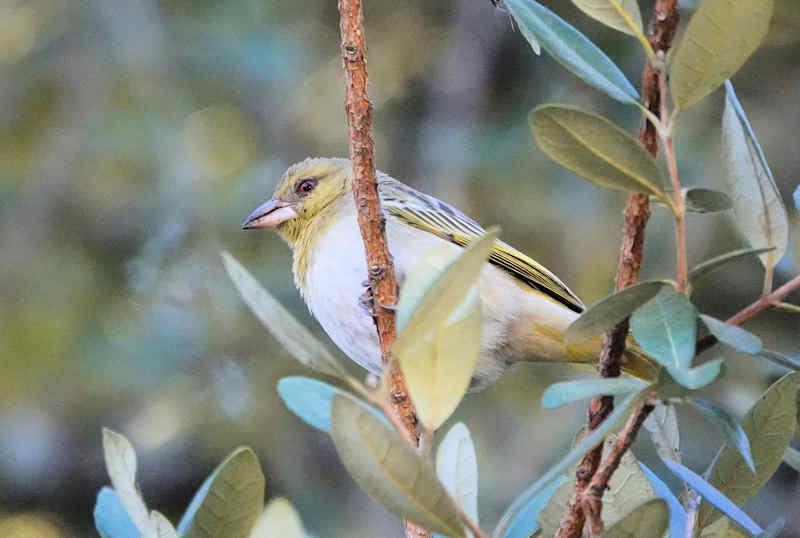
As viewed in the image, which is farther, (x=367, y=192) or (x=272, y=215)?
(x=272, y=215)

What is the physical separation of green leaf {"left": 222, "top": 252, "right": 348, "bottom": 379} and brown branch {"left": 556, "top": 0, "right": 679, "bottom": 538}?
0.91ft

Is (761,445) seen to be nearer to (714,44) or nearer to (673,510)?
(673,510)

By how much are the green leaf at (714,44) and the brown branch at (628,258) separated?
0.08 ft

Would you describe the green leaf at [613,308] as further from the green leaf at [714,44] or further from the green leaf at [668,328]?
the green leaf at [714,44]

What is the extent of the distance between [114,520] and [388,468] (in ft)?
1.17

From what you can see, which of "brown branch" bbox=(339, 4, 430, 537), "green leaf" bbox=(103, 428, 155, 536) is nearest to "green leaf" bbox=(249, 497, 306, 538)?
"green leaf" bbox=(103, 428, 155, 536)

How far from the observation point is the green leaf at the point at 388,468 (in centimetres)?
91

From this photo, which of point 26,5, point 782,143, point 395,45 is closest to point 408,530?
point 782,143

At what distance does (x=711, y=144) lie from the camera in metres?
4.79

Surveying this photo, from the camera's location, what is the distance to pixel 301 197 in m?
3.37

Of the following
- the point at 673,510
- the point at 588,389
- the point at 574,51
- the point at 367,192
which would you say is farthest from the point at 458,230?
the point at 588,389

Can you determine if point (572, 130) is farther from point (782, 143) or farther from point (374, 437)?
point (782, 143)

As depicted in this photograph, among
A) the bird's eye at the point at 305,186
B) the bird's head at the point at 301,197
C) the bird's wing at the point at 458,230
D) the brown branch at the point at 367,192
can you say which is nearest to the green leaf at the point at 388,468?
the brown branch at the point at 367,192

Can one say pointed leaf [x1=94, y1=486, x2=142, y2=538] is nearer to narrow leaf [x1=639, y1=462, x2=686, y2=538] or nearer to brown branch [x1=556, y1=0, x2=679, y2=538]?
brown branch [x1=556, y1=0, x2=679, y2=538]
